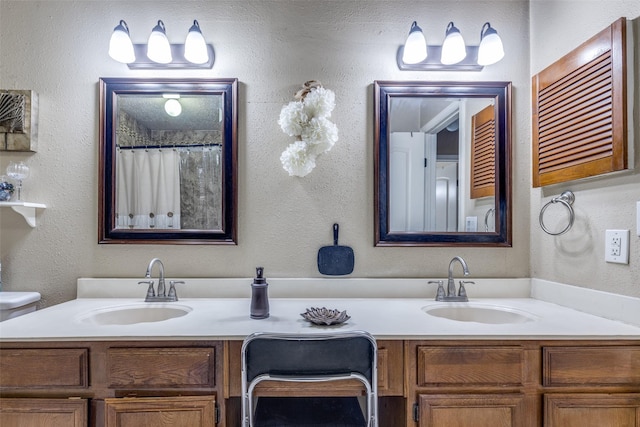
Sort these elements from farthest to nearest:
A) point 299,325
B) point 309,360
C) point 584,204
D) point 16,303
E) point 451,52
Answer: point 451,52 < point 16,303 < point 584,204 < point 299,325 < point 309,360

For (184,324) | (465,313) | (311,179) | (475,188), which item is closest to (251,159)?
(311,179)

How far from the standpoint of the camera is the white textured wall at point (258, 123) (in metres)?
1.63

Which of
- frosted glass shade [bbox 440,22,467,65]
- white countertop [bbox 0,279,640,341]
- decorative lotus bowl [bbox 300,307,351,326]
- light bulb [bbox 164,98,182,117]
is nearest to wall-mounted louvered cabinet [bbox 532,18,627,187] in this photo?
frosted glass shade [bbox 440,22,467,65]

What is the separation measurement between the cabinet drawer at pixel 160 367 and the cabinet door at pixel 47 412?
134 mm

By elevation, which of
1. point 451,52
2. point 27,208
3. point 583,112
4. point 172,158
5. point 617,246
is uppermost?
Answer: point 451,52

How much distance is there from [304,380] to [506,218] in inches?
48.5

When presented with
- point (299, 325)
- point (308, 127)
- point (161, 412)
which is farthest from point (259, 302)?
point (308, 127)

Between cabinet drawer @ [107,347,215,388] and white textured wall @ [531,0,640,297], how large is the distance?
1.43m

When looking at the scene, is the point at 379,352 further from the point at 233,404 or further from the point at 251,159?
the point at 251,159

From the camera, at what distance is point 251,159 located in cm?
166

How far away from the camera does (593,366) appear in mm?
1104

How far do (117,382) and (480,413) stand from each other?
1.17 meters

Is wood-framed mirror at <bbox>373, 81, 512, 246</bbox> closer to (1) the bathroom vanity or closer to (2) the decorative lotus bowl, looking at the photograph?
(2) the decorative lotus bowl

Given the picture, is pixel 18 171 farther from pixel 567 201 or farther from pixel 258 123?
pixel 567 201
